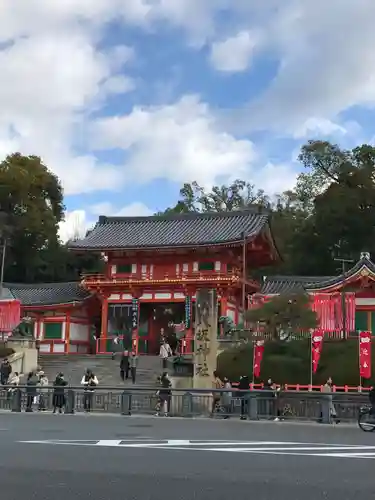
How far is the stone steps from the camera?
34406 millimetres

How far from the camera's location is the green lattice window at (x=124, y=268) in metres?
45.8

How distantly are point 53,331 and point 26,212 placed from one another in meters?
16.3

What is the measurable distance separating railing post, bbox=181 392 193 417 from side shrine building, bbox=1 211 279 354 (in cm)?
1938

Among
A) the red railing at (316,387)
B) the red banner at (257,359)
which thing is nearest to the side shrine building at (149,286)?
the red banner at (257,359)

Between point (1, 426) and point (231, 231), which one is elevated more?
point (231, 231)

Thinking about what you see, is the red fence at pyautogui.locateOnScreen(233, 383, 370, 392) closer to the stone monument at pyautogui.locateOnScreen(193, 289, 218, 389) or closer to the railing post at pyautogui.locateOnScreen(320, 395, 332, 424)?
the stone monument at pyautogui.locateOnScreen(193, 289, 218, 389)

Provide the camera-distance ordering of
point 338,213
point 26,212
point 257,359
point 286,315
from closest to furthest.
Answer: point 257,359, point 286,315, point 338,213, point 26,212

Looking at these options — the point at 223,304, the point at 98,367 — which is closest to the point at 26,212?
the point at 223,304

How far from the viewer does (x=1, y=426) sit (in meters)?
16.5

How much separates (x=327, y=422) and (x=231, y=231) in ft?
82.6

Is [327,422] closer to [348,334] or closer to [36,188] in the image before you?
[348,334]

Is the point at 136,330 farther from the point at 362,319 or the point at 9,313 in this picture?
the point at 362,319

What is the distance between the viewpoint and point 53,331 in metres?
45.4

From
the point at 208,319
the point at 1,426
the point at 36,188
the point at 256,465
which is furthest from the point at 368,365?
the point at 36,188
